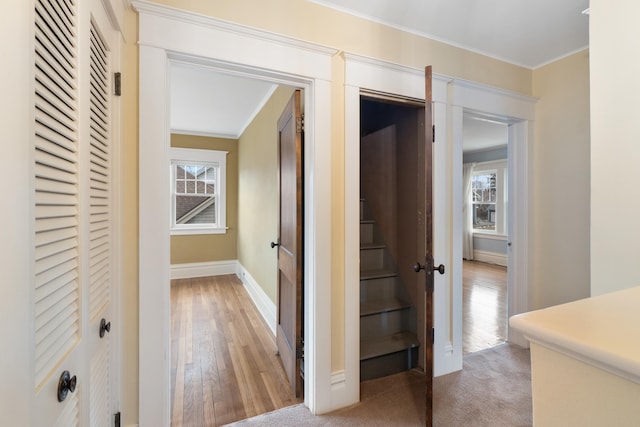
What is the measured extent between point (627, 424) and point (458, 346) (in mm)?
1956

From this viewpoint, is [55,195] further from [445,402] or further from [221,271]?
[221,271]

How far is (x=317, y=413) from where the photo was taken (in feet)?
5.63

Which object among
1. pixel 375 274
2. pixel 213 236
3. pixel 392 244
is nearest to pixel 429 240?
pixel 375 274

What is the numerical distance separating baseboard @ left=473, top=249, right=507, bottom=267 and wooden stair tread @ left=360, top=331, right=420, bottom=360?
485cm

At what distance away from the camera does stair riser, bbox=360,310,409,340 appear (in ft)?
7.54

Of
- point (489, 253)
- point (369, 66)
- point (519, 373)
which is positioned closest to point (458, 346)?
point (519, 373)

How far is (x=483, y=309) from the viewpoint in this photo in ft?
11.6

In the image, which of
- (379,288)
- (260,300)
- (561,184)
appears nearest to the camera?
(561,184)

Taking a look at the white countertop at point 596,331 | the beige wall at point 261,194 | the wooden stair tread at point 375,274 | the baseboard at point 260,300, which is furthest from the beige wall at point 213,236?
the white countertop at point 596,331

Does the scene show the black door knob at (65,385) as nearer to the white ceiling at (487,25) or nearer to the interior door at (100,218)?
the interior door at (100,218)

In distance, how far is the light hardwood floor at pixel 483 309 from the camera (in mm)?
2730

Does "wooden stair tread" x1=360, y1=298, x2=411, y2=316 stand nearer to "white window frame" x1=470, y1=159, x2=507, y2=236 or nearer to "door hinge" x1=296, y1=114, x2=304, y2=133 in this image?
"door hinge" x1=296, y1=114, x2=304, y2=133

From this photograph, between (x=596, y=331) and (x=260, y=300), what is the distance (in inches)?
132

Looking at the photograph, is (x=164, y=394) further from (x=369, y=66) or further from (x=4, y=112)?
(x=369, y=66)
